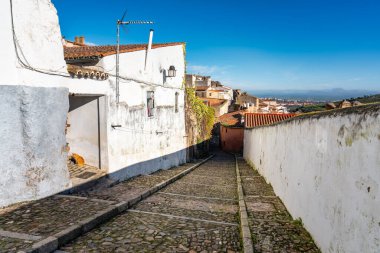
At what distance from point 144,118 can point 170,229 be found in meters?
7.88

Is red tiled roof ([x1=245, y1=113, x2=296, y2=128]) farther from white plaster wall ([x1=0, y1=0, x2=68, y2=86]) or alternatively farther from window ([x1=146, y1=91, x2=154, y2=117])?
white plaster wall ([x1=0, y1=0, x2=68, y2=86])

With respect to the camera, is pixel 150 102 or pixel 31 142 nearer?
pixel 31 142

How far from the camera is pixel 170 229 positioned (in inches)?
225

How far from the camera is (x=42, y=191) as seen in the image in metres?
6.93

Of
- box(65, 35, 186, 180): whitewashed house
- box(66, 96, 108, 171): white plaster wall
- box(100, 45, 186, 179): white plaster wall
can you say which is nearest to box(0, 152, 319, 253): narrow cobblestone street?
box(66, 96, 108, 171): white plaster wall

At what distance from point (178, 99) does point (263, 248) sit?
1402 centimetres

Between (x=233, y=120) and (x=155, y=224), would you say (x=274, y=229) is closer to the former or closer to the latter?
(x=155, y=224)

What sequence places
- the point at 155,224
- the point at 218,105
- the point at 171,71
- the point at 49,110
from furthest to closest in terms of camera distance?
1. the point at 218,105
2. the point at 171,71
3. the point at 49,110
4. the point at 155,224

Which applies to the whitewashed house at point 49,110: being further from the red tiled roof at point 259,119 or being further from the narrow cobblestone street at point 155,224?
the red tiled roof at point 259,119

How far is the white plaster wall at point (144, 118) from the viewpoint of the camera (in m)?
10.5

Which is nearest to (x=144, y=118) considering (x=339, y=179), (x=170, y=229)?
(x=170, y=229)

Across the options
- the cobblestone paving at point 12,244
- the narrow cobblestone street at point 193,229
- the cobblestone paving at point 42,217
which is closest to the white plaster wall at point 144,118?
the narrow cobblestone street at point 193,229

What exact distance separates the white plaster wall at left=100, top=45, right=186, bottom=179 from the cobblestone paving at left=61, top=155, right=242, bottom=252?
10.6ft

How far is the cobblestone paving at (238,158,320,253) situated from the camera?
495 centimetres
